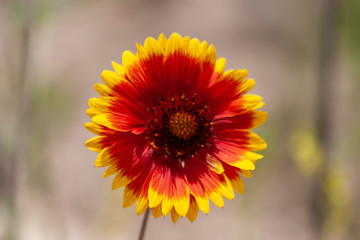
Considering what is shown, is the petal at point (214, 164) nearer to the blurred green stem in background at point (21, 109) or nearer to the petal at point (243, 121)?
the petal at point (243, 121)

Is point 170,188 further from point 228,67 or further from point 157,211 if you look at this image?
point 228,67

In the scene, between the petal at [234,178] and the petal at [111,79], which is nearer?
the petal at [111,79]

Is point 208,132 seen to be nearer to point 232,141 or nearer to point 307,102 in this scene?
point 232,141

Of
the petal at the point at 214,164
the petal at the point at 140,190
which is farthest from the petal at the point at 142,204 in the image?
the petal at the point at 214,164

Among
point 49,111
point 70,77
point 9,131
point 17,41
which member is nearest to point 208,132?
point 49,111

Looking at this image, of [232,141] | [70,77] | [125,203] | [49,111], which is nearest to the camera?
[125,203]

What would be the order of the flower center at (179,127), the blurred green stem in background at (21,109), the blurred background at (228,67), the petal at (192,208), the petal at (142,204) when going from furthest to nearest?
the blurred background at (228,67) < the blurred green stem in background at (21,109) < the flower center at (179,127) < the petal at (192,208) < the petal at (142,204)

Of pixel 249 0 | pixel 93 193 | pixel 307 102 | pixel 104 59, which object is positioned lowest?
pixel 93 193
